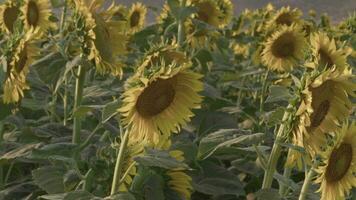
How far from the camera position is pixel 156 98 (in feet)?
6.43

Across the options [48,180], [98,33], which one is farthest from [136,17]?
[48,180]

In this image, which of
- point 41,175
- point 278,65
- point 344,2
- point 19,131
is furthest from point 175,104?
point 344,2

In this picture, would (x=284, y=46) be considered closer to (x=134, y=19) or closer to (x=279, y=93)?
(x=134, y=19)

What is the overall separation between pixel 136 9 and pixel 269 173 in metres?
3.09

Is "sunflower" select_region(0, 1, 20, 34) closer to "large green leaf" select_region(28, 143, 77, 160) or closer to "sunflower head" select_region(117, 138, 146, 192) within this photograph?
"large green leaf" select_region(28, 143, 77, 160)

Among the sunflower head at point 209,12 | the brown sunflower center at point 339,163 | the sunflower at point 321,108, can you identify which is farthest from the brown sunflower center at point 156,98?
the sunflower head at point 209,12

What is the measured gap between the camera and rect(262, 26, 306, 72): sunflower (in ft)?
12.5

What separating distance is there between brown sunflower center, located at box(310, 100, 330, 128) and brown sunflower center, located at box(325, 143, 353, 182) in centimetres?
8

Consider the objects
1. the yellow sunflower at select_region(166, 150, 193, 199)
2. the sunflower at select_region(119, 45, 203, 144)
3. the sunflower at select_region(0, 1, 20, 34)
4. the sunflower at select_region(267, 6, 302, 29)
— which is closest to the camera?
the sunflower at select_region(119, 45, 203, 144)

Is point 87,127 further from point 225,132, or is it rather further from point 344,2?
point 344,2

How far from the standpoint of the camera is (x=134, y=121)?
1.94m

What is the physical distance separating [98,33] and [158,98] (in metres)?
0.41

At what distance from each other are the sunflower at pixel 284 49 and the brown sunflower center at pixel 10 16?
53.3 inches

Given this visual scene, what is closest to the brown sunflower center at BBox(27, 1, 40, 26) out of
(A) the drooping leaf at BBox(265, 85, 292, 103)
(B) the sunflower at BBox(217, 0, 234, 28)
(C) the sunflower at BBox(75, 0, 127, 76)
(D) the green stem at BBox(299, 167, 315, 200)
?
(C) the sunflower at BBox(75, 0, 127, 76)
